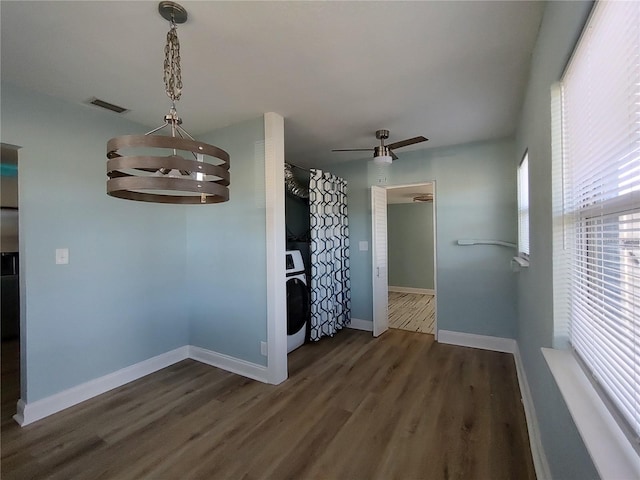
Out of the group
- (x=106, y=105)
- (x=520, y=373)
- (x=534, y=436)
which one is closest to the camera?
(x=534, y=436)

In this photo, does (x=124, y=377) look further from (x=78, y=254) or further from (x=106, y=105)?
(x=106, y=105)

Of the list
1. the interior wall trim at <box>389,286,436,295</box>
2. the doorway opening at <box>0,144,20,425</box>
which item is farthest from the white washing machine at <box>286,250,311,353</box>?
the interior wall trim at <box>389,286,436,295</box>

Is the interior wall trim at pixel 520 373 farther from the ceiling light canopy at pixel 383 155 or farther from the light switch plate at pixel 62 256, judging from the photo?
the light switch plate at pixel 62 256

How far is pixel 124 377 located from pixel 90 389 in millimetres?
256

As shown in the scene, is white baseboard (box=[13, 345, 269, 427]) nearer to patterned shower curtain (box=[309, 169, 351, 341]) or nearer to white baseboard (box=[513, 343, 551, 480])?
patterned shower curtain (box=[309, 169, 351, 341])

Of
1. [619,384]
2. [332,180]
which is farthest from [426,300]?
[619,384]

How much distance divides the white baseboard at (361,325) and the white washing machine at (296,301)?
2.86ft

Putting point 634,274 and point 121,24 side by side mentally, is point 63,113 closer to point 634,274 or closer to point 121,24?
point 121,24

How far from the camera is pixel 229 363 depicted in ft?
9.29

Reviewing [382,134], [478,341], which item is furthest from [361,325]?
[382,134]

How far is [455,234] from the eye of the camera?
347 cm

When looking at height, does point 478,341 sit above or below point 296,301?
below

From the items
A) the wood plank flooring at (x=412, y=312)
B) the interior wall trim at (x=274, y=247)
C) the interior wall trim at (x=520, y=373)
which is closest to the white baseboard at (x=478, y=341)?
the interior wall trim at (x=520, y=373)

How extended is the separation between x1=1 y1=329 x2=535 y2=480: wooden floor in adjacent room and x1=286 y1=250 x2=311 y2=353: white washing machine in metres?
0.51
